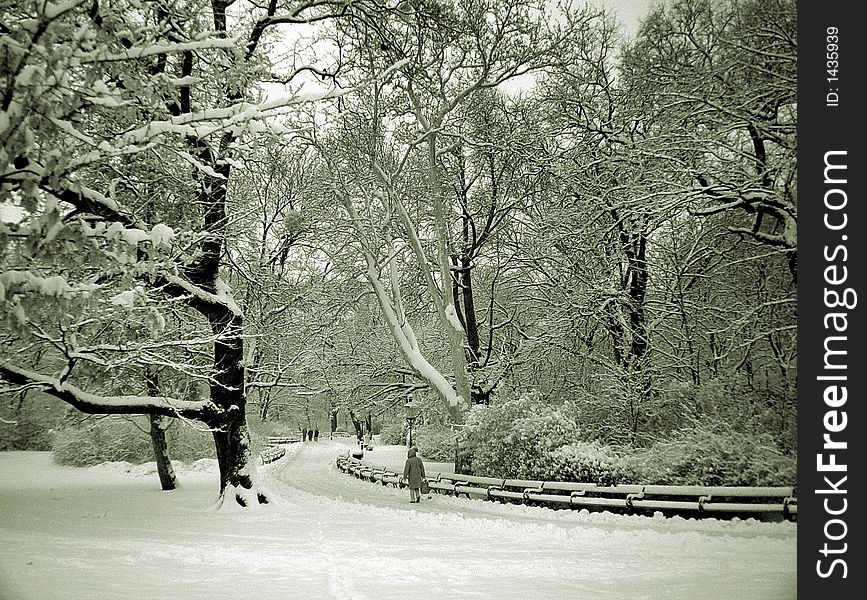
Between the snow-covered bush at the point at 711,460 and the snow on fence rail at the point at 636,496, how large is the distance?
0.32 metres

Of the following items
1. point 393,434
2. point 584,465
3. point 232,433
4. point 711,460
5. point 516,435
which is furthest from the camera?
point 393,434

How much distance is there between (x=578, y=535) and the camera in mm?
8570

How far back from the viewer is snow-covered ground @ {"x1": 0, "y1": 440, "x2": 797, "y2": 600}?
565cm

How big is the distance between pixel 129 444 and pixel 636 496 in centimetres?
2052

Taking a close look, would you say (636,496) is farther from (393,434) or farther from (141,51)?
(393,434)

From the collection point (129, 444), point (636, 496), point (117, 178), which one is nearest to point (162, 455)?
point (129, 444)

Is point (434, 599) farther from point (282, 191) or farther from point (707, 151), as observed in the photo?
point (282, 191)

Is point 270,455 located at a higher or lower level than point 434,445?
lower

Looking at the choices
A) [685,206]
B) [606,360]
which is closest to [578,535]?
[685,206]

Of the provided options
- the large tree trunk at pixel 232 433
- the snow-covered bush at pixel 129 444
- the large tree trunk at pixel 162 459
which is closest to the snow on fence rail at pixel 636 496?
the large tree trunk at pixel 232 433

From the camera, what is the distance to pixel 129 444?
23.2 metres

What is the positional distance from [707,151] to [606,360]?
723cm

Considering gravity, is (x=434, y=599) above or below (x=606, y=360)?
below

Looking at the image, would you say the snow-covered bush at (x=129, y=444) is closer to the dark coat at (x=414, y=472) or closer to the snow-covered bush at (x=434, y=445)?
the dark coat at (x=414, y=472)
